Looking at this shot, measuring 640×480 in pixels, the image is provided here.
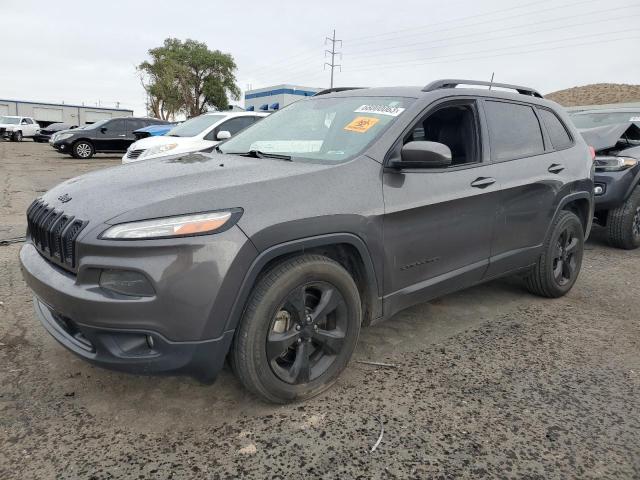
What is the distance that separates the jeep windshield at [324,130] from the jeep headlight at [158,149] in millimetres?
5175

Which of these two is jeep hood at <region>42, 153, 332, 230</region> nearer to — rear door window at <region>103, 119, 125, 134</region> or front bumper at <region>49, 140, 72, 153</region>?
front bumper at <region>49, 140, 72, 153</region>

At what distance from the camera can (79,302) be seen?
2068 millimetres

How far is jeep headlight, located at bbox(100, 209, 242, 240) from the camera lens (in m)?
2.05

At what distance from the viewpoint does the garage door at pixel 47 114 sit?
189 ft

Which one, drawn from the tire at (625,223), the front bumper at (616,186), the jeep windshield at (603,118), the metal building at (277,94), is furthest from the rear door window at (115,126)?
the metal building at (277,94)

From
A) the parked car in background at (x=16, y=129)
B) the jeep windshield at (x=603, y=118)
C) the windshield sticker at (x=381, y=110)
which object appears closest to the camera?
the windshield sticker at (x=381, y=110)

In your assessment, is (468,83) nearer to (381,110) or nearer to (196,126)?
(381,110)

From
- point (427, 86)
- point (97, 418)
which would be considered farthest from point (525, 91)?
point (97, 418)

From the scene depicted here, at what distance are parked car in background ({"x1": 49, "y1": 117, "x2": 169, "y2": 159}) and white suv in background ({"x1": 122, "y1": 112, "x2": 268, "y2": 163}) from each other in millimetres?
8718

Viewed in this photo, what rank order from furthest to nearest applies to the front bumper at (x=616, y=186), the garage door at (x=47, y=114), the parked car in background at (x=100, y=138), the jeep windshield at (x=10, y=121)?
1. the garage door at (x=47, y=114)
2. the jeep windshield at (x=10, y=121)
3. the parked car in background at (x=100, y=138)
4. the front bumper at (x=616, y=186)

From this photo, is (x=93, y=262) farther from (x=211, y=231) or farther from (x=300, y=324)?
(x=300, y=324)

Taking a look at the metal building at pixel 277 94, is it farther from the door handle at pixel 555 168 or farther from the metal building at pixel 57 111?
the door handle at pixel 555 168

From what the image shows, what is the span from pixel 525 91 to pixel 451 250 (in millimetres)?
1798

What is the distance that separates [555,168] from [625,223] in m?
2.73
